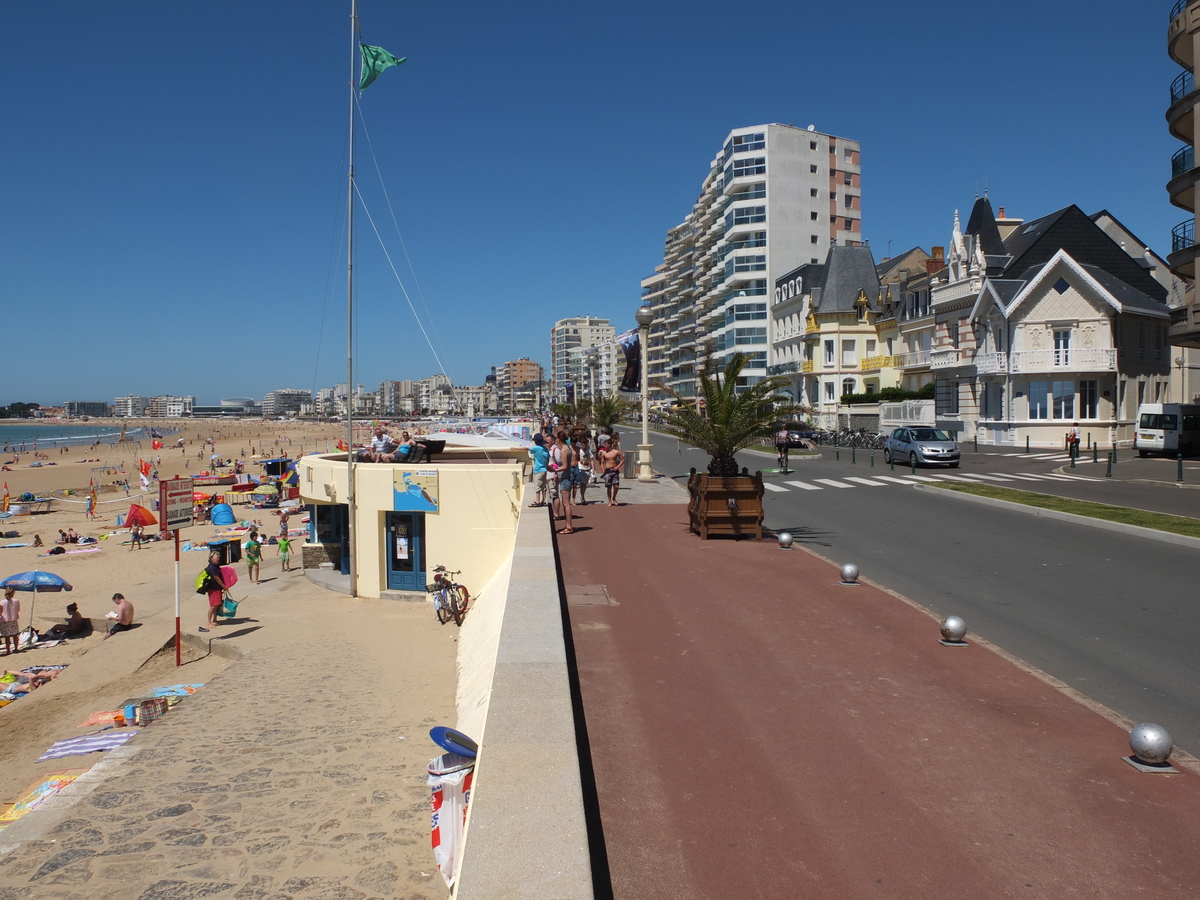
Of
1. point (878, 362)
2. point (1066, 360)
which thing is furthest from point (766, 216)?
point (1066, 360)

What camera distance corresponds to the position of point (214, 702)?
1079 centimetres

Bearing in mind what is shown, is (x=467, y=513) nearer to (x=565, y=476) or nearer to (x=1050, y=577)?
(x=565, y=476)

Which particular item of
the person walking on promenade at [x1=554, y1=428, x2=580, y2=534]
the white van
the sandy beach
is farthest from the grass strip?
the white van

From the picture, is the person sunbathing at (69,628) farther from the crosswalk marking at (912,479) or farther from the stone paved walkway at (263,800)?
the crosswalk marking at (912,479)

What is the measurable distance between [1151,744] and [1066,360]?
37330 mm

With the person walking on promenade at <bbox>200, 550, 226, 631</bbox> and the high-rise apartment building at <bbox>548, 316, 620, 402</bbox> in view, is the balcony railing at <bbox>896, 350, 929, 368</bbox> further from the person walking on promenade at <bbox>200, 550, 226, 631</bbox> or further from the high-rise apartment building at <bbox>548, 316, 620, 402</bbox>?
the high-rise apartment building at <bbox>548, 316, 620, 402</bbox>

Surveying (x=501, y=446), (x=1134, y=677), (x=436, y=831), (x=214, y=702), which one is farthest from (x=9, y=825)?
(x=501, y=446)

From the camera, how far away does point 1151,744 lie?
4.59 m

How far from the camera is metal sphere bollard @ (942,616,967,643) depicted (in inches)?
275

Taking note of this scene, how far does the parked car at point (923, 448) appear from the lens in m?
27.4

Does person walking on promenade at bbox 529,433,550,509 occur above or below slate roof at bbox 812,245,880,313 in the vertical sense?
below

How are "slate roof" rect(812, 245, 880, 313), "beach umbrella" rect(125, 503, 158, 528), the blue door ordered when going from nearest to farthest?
the blue door, "beach umbrella" rect(125, 503, 158, 528), "slate roof" rect(812, 245, 880, 313)

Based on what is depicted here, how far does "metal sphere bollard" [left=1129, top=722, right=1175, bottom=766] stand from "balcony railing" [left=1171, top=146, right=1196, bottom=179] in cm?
2884

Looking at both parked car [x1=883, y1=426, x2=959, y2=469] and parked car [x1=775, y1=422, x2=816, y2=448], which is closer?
parked car [x1=883, y1=426, x2=959, y2=469]
